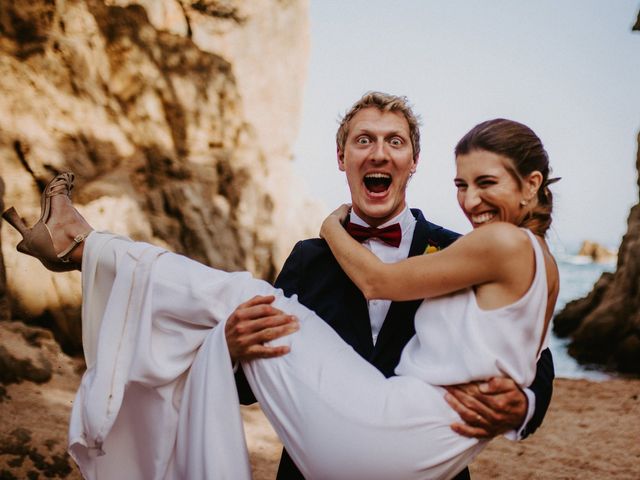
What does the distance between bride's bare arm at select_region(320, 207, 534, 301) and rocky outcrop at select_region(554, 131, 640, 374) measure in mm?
12682

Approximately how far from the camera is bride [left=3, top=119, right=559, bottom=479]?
205 cm

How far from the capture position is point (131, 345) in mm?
2408

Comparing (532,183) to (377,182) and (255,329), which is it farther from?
(255,329)

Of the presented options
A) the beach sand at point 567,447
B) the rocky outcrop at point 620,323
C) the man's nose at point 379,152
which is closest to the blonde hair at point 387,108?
the man's nose at point 379,152

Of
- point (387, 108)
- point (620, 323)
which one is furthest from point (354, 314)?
point (620, 323)

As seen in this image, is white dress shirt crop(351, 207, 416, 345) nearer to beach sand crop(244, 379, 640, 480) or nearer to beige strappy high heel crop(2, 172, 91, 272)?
beige strappy high heel crop(2, 172, 91, 272)

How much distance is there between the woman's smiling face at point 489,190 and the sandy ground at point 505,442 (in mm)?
4321

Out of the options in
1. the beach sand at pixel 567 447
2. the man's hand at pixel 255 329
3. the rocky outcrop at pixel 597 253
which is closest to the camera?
the man's hand at pixel 255 329

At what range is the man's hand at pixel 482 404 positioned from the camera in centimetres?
207

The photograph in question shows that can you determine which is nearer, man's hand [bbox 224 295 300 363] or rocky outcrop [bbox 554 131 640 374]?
man's hand [bbox 224 295 300 363]

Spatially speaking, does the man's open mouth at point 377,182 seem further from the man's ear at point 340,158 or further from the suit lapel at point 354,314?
the suit lapel at point 354,314

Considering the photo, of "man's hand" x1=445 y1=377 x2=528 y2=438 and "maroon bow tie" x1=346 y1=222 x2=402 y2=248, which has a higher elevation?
"maroon bow tie" x1=346 y1=222 x2=402 y2=248

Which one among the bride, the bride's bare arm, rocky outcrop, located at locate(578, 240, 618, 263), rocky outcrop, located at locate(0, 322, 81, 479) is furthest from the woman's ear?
rocky outcrop, located at locate(578, 240, 618, 263)

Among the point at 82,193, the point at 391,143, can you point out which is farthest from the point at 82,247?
the point at 82,193
